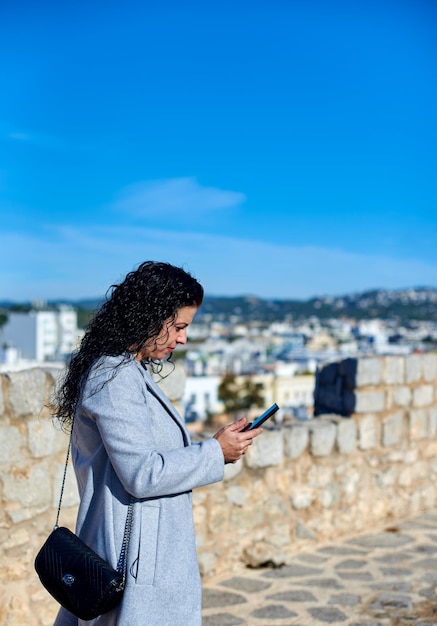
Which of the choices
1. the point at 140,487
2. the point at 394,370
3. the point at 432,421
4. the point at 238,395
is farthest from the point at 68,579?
the point at 238,395

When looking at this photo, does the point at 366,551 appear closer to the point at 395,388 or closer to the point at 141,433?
the point at 395,388

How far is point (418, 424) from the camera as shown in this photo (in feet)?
20.3

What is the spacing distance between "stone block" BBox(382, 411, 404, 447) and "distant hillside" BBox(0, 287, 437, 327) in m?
116

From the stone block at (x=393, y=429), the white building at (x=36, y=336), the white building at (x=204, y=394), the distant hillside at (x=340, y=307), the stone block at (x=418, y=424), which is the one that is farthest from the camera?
the distant hillside at (x=340, y=307)

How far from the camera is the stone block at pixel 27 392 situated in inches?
143

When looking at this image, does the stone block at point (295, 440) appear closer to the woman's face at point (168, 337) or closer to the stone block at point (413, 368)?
the stone block at point (413, 368)

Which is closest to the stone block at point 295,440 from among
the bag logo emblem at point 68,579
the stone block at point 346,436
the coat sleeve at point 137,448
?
the stone block at point 346,436

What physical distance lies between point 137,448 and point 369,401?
13.3 ft

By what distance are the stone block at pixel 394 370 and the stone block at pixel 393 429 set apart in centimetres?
27

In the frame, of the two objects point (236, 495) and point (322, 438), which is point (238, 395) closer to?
point (322, 438)

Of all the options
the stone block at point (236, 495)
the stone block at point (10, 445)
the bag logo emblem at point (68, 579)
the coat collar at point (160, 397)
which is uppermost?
the coat collar at point (160, 397)

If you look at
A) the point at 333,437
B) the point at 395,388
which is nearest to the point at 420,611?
the point at 333,437

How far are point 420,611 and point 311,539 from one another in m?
1.31

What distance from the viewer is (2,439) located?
360cm
